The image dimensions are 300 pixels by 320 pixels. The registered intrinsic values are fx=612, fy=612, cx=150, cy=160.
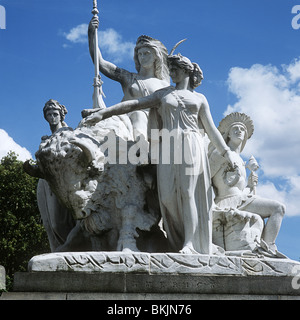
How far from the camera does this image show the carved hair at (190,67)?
30.7ft

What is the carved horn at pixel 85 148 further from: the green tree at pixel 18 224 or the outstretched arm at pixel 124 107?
the green tree at pixel 18 224

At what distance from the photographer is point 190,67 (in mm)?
9414

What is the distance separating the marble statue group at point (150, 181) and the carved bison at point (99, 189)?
0.6 inches

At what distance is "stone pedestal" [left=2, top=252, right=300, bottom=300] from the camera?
800 centimetres

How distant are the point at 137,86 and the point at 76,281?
4083mm

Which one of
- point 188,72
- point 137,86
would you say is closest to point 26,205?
point 137,86

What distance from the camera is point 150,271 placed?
8.25m

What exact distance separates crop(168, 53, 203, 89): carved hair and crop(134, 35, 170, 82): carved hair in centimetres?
151

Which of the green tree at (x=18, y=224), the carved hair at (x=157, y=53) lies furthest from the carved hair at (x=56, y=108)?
the green tree at (x=18, y=224)

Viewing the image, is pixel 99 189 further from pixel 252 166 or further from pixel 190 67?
pixel 252 166

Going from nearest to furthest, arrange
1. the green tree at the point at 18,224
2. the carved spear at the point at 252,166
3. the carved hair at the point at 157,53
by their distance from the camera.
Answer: the carved hair at the point at 157,53 < the carved spear at the point at 252,166 < the green tree at the point at 18,224

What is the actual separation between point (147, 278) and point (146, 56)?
4456 mm

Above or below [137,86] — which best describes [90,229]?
below
